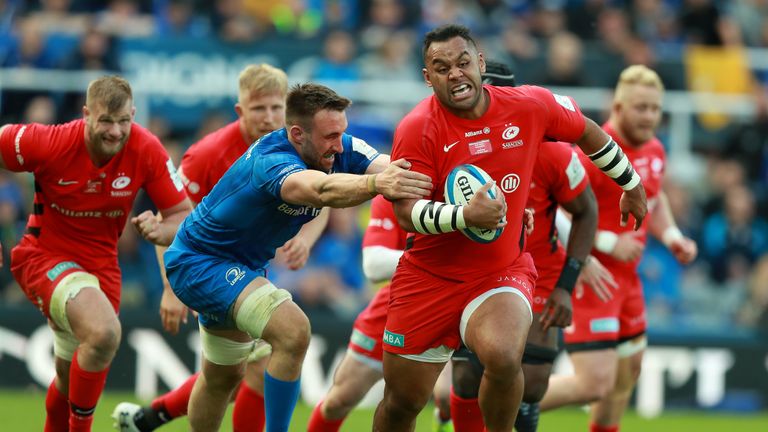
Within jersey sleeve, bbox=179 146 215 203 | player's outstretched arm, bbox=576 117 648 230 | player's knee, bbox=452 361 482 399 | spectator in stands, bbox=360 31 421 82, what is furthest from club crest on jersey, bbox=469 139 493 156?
spectator in stands, bbox=360 31 421 82

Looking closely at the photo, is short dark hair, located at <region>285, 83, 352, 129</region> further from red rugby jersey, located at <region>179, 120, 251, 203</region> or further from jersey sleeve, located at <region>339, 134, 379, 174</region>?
red rugby jersey, located at <region>179, 120, 251, 203</region>

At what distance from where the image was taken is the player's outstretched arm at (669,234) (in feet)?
31.7

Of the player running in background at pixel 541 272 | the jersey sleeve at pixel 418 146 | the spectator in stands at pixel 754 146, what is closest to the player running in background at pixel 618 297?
the player running in background at pixel 541 272

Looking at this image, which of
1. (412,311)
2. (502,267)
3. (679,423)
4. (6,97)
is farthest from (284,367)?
(6,97)

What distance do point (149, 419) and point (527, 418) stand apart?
2685 millimetres

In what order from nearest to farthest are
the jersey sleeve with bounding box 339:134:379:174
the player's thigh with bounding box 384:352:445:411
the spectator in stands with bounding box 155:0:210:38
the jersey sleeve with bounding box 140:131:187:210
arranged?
1. the player's thigh with bounding box 384:352:445:411
2. the jersey sleeve with bounding box 339:134:379:174
3. the jersey sleeve with bounding box 140:131:187:210
4. the spectator in stands with bounding box 155:0:210:38

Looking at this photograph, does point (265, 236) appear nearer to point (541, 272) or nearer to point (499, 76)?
point (499, 76)

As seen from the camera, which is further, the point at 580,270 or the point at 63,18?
the point at 63,18

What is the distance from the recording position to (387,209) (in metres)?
8.62

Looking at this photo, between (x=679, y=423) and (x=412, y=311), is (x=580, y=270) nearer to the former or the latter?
(x=412, y=311)

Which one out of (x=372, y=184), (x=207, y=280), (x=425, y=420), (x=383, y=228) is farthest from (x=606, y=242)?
(x=425, y=420)

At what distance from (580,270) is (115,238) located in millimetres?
3206

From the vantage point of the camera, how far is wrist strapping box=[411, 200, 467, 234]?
6.67 m

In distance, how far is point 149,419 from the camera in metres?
8.99
